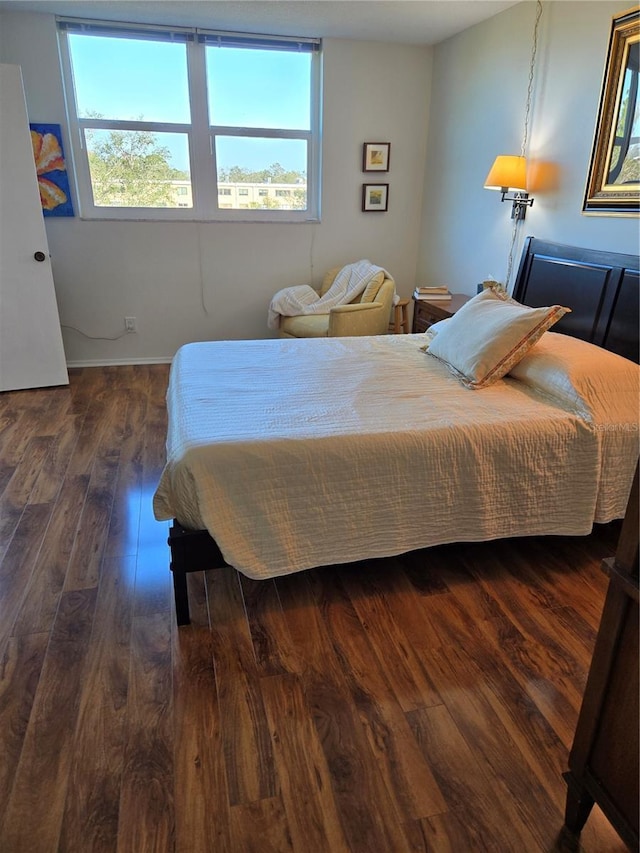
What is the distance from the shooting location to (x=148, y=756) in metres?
1.40

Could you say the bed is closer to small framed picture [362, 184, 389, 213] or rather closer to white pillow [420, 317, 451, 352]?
white pillow [420, 317, 451, 352]

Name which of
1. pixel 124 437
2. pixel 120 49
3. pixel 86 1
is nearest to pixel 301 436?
pixel 124 437

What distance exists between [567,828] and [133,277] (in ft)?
14.7

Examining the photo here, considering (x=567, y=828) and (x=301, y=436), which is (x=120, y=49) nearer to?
Result: (x=301, y=436)

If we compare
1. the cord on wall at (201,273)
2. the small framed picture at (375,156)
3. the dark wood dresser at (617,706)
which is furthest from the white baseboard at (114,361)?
the dark wood dresser at (617,706)

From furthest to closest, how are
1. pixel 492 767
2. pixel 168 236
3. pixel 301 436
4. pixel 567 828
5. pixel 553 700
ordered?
pixel 168 236 < pixel 301 436 < pixel 553 700 < pixel 492 767 < pixel 567 828

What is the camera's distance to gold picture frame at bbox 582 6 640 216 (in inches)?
97.6

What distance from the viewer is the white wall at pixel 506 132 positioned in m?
2.78

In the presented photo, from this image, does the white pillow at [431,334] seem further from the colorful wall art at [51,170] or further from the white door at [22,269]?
the colorful wall art at [51,170]

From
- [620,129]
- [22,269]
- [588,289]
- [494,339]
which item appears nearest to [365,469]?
[494,339]

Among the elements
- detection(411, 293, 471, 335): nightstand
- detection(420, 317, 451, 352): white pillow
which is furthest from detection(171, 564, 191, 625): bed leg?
detection(411, 293, 471, 335): nightstand

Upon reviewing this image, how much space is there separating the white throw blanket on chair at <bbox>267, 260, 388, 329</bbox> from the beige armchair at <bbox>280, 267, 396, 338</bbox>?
70 millimetres

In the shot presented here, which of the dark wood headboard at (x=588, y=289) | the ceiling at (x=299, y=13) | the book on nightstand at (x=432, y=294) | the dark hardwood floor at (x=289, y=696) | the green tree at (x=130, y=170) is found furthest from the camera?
the green tree at (x=130, y=170)

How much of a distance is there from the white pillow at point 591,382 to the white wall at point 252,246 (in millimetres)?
3042
